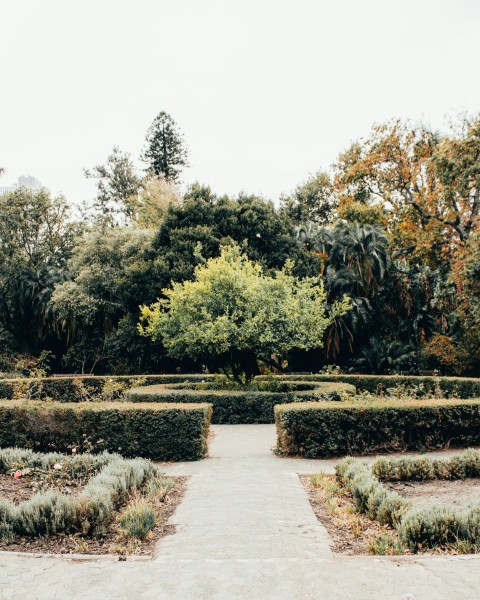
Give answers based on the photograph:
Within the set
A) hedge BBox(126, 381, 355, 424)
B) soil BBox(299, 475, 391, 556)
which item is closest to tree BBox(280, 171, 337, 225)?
hedge BBox(126, 381, 355, 424)

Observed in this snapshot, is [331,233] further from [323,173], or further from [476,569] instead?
[476,569]

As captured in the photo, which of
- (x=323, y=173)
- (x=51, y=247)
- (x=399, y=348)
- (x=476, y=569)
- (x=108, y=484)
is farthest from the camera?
(x=323, y=173)

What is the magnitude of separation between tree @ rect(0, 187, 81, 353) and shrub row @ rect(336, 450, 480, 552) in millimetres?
28272

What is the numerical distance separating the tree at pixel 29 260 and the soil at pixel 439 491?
27.8m

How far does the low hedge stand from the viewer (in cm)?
1062

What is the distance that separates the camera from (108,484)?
6.82 meters

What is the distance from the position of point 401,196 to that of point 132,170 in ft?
88.4

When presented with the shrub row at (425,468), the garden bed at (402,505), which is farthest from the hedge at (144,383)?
the garden bed at (402,505)

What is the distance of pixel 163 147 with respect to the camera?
47.6 m

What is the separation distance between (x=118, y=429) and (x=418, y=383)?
41.6ft

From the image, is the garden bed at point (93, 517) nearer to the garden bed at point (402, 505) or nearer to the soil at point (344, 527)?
the soil at point (344, 527)

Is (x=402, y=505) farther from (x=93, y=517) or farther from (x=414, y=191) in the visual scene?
(x=414, y=191)

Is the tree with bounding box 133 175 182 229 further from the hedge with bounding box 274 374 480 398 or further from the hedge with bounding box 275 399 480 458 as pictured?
the hedge with bounding box 275 399 480 458

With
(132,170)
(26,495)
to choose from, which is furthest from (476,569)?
(132,170)
